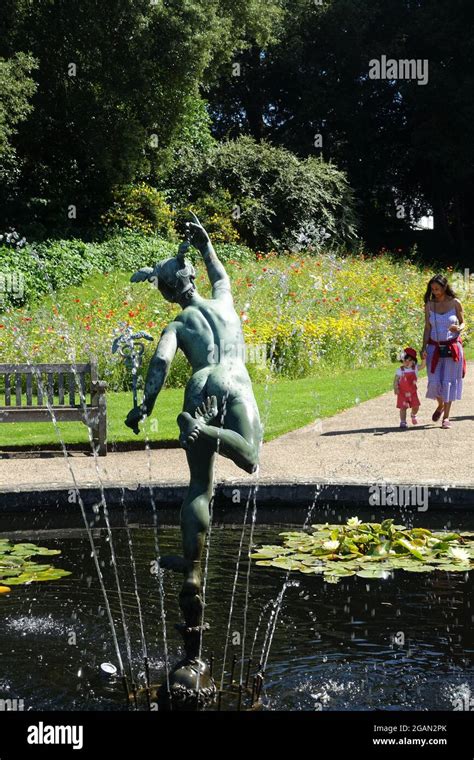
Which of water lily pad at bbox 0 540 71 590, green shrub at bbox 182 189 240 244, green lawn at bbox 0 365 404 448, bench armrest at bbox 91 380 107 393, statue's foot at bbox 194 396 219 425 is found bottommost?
green lawn at bbox 0 365 404 448

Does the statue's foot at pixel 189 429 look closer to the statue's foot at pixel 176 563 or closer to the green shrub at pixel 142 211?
the statue's foot at pixel 176 563

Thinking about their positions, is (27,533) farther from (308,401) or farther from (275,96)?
(275,96)

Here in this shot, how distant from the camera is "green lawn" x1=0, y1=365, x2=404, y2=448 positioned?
11.2m

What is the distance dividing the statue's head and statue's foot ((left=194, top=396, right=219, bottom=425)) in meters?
A: 0.54

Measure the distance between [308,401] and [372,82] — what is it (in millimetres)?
30676

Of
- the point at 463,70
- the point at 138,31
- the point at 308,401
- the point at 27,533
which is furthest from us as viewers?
the point at 463,70

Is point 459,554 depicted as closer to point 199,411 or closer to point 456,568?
point 456,568

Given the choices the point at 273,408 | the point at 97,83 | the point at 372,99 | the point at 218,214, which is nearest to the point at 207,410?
the point at 273,408

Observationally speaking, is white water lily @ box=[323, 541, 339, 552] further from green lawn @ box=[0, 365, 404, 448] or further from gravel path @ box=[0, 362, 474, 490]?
green lawn @ box=[0, 365, 404, 448]

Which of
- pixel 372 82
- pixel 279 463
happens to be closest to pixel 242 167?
pixel 372 82

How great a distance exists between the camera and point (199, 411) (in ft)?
14.4

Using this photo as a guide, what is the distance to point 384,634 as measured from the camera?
533cm

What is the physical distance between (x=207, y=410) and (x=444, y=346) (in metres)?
7.82

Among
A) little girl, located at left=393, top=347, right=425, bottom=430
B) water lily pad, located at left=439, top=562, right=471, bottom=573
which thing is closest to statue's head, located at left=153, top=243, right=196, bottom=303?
water lily pad, located at left=439, top=562, right=471, bottom=573
